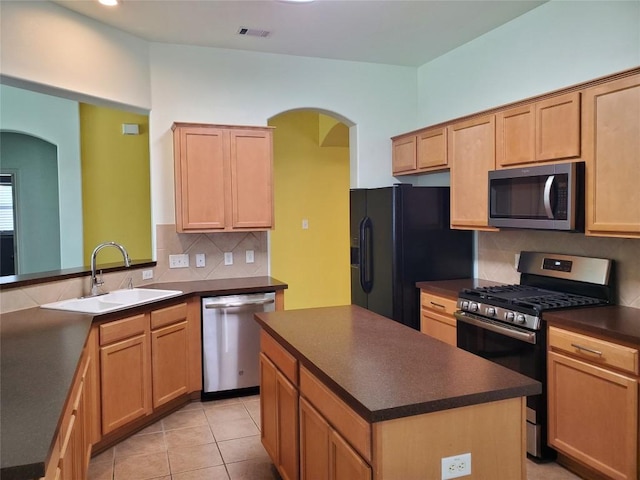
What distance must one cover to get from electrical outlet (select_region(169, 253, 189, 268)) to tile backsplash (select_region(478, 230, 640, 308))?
2.53 meters

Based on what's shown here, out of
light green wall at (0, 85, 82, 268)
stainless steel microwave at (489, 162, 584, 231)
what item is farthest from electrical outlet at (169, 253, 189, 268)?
stainless steel microwave at (489, 162, 584, 231)

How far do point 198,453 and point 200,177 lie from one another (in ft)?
6.75

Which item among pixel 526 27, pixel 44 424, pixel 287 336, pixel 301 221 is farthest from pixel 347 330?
pixel 301 221

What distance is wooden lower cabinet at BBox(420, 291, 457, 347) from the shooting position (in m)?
3.64

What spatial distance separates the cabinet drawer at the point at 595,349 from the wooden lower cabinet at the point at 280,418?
1.51 m

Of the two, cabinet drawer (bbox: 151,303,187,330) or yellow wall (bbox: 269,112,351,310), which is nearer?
cabinet drawer (bbox: 151,303,187,330)

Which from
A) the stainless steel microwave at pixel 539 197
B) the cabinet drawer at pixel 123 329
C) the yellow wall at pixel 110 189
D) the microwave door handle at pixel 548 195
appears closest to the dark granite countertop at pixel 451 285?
the stainless steel microwave at pixel 539 197

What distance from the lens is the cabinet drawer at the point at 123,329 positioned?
297 cm

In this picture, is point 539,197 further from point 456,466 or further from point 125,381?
point 125,381

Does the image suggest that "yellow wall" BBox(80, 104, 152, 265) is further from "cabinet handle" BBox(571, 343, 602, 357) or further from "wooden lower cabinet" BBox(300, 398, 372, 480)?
Answer: "cabinet handle" BBox(571, 343, 602, 357)

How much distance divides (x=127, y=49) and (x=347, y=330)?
2955mm

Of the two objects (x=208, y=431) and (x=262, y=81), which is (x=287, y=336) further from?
(x=262, y=81)

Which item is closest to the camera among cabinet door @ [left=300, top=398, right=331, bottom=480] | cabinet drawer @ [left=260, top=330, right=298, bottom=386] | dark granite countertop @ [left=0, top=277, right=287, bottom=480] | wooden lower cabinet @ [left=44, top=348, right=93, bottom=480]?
dark granite countertop @ [left=0, top=277, right=287, bottom=480]

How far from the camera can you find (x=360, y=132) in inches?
188
